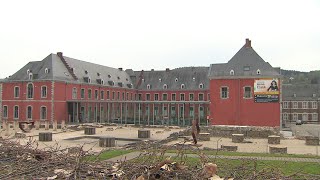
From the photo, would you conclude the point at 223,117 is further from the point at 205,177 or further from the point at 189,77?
the point at 205,177

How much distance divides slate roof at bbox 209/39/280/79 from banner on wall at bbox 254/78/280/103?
0.88 meters

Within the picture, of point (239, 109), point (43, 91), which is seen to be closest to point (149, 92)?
point (43, 91)

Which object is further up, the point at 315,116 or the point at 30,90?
the point at 30,90

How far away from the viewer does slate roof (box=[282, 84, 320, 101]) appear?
60.6 metres

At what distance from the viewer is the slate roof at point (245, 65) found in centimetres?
3119

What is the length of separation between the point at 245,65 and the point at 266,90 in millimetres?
3315

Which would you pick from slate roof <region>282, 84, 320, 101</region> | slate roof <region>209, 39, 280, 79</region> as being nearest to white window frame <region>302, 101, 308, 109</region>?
slate roof <region>282, 84, 320, 101</region>

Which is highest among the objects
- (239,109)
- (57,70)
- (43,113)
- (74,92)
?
(57,70)

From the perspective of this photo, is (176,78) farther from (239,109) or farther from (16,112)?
(16,112)

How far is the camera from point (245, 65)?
32.1 metres

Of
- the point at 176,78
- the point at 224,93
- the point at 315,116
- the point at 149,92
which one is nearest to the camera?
the point at 224,93

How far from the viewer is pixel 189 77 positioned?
175ft

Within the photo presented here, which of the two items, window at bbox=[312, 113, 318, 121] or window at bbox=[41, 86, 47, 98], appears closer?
window at bbox=[41, 86, 47, 98]

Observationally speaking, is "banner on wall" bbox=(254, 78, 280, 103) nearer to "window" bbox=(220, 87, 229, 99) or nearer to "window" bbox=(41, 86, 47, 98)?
"window" bbox=(220, 87, 229, 99)
